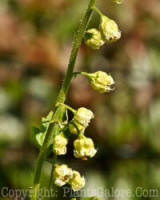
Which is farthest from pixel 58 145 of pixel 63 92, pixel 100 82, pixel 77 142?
pixel 100 82

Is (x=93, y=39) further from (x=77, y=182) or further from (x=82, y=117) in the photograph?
(x=77, y=182)

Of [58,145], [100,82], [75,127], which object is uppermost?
[100,82]

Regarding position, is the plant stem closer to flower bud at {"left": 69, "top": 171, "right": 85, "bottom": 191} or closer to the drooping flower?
the drooping flower

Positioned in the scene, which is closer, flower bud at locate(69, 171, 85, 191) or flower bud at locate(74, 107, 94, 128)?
flower bud at locate(74, 107, 94, 128)

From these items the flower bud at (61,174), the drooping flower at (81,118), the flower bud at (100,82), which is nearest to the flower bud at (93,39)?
the flower bud at (100,82)

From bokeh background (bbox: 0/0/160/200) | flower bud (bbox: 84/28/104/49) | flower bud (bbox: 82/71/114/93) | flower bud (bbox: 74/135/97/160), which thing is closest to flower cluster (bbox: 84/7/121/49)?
flower bud (bbox: 84/28/104/49)

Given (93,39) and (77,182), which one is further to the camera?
(77,182)

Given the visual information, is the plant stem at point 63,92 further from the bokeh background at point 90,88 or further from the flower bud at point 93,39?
the bokeh background at point 90,88
